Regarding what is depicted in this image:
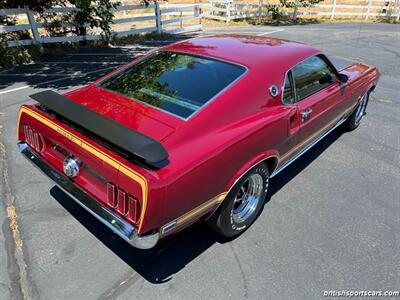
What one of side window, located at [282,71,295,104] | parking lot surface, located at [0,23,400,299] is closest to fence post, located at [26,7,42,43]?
parking lot surface, located at [0,23,400,299]

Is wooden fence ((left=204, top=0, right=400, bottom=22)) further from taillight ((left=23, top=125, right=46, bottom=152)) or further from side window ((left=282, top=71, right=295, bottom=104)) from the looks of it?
taillight ((left=23, top=125, right=46, bottom=152))

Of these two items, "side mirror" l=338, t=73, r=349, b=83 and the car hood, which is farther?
"side mirror" l=338, t=73, r=349, b=83

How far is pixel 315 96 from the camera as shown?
3666 mm

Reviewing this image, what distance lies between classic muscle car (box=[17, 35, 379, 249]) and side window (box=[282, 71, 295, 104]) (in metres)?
0.01

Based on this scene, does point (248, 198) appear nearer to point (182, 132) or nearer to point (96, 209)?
point (182, 132)

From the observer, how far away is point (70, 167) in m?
2.61

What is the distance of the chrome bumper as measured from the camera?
2178 millimetres

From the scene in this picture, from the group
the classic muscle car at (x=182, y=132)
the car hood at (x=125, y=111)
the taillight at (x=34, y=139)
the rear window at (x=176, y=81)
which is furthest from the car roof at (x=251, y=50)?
the taillight at (x=34, y=139)

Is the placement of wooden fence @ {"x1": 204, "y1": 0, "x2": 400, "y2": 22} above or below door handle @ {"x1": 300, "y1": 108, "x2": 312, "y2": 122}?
below

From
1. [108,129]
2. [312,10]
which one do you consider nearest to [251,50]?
[108,129]

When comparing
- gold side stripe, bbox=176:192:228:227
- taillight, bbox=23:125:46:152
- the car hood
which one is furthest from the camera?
taillight, bbox=23:125:46:152

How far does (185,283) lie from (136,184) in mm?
1024

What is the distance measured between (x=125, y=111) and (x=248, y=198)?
1432 mm

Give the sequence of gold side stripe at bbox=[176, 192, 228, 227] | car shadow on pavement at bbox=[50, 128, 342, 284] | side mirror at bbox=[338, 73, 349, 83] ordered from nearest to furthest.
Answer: gold side stripe at bbox=[176, 192, 228, 227], car shadow on pavement at bbox=[50, 128, 342, 284], side mirror at bbox=[338, 73, 349, 83]
